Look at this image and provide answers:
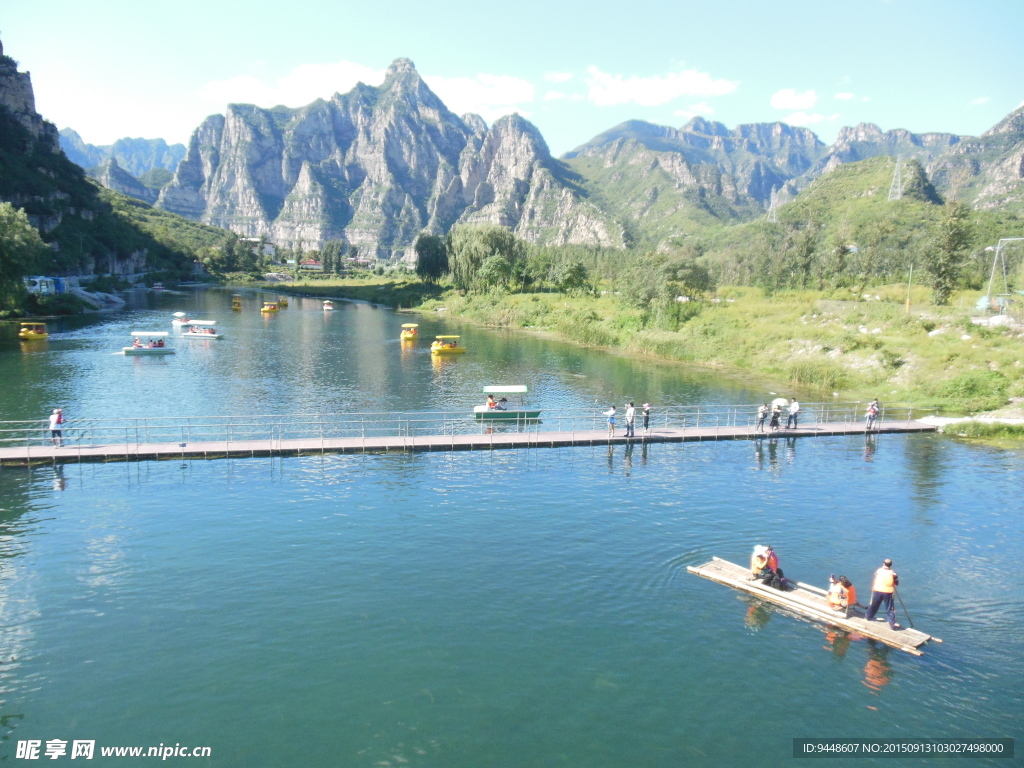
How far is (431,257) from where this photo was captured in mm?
159000

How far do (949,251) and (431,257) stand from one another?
11064 centimetres

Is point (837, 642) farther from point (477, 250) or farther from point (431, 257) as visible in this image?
point (431, 257)

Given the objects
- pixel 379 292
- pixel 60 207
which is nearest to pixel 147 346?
pixel 379 292

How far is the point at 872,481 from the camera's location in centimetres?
3591

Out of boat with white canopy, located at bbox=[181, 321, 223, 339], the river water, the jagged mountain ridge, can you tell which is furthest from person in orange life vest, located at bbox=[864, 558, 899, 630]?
the jagged mountain ridge

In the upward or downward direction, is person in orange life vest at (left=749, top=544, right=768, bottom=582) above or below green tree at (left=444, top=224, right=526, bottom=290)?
below

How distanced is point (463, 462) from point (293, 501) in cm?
1057

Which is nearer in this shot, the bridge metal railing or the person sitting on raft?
the person sitting on raft

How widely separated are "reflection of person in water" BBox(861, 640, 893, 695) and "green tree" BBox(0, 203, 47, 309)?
337 ft

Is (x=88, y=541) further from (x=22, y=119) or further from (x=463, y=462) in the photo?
(x=22, y=119)

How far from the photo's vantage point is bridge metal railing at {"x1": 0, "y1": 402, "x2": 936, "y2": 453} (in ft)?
129

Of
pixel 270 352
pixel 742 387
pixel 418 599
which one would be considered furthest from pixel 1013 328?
pixel 270 352

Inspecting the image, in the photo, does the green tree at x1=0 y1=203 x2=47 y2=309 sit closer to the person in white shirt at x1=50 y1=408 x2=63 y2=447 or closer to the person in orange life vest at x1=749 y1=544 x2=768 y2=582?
the person in white shirt at x1=50 y1=408 x2=63 y2=447

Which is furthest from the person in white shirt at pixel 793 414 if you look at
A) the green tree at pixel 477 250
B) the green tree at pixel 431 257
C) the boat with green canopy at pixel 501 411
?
the green tree at pixel 431 257
